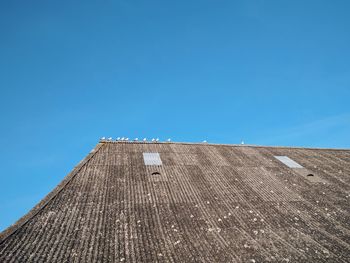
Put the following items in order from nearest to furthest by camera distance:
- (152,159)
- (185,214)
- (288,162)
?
(185,214) < (152,159) < (288,162)

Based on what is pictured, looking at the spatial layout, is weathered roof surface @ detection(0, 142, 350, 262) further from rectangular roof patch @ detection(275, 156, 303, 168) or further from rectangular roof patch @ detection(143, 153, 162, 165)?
rectangular roof patch @ detection(275, 156, 303, 168)

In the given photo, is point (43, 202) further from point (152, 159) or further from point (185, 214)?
point (152, 159)

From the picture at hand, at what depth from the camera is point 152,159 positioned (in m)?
20.0

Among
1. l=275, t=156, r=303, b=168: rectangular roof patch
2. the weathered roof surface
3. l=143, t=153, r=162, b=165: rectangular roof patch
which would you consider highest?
l=143, t=153, r=162, b=165: rectangular roof patch

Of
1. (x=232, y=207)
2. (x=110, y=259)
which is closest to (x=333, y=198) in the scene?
(x=232, y=207)

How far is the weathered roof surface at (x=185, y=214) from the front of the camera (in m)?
11.2

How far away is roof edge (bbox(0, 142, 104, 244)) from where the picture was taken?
11.6 metres

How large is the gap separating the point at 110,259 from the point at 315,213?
35.0 ft

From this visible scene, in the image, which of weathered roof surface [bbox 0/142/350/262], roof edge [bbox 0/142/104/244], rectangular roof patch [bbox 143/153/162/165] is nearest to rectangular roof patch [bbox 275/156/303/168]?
weathered roof surface [bbox 0/142/350/262]

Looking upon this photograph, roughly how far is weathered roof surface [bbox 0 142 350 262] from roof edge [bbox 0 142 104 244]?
53 mm

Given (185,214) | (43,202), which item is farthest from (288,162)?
(43,202)

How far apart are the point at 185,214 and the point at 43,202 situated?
6.58 m

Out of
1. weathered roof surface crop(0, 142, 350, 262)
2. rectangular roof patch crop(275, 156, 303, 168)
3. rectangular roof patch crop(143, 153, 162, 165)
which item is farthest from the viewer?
rectangular roof patch crop(275, 156, 303, 168)

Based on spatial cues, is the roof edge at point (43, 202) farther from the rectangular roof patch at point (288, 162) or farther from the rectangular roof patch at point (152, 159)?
the rectangular roof patch at point (288, 162)
